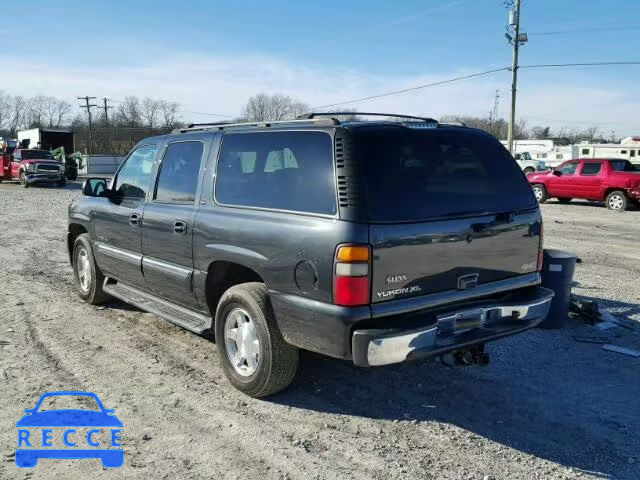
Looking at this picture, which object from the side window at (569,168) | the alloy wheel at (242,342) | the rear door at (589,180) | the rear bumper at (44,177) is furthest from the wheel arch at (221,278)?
the rear bumper at (44,177)

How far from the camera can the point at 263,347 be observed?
3762mm

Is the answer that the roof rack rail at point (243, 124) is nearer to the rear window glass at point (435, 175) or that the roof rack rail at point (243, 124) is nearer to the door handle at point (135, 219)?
the rear window glass at point (435, 175)

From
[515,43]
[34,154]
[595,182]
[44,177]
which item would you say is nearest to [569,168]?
[595,182]

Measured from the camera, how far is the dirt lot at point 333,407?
10.4 ft

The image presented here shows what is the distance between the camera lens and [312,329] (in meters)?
3.38

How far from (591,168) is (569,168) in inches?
34.9

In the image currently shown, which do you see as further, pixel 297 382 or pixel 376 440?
pixel 297 382

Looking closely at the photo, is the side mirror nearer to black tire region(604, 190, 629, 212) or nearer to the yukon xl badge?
the yukon xl badge

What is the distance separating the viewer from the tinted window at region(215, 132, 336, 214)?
3.47m

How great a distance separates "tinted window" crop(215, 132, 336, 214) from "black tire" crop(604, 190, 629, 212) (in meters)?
17.3

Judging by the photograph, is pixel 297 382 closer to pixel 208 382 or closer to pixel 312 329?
pixel 208 382

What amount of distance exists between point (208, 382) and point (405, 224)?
2.05 m

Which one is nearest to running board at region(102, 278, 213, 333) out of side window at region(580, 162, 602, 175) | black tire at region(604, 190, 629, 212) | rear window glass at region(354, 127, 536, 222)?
rear window glass at region(354, 127, 536, 222)

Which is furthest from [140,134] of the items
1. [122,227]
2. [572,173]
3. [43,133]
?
[122,227]
